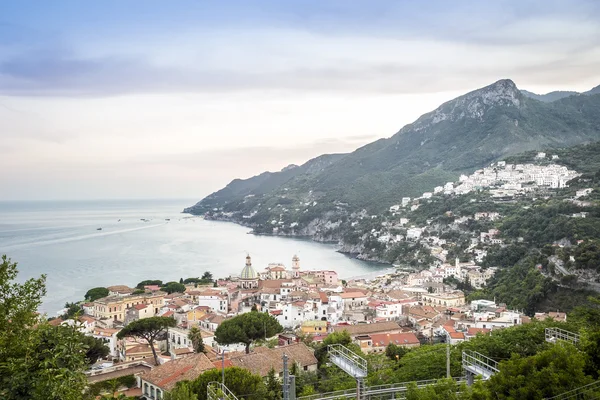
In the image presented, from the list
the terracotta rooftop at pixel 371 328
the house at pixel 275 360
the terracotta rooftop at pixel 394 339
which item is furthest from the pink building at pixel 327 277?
the house at pixel 275 360

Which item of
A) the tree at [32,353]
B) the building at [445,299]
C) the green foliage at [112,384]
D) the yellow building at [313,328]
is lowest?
the building at [445,299]

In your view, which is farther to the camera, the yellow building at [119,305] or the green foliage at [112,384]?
the yellow building at [119,305]

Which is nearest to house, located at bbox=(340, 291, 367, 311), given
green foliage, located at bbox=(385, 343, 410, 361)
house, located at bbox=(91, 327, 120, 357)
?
green foliage, located at bbox=(385, 343, 410, 361)

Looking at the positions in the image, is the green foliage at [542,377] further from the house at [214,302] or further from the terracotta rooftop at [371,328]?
the house at [214,302]

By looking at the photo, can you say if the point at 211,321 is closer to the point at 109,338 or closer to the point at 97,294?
the point at 109,338

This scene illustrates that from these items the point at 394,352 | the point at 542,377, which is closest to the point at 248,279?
the point at 394,352

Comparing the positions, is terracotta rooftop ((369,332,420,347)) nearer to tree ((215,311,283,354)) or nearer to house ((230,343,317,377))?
tree ((215,311,283,354))
